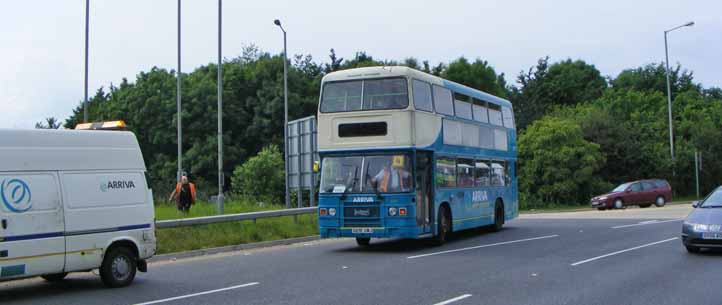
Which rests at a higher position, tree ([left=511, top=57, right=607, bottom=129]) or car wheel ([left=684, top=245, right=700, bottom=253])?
tree ([left=511, top=57, right=607, bottom=129])

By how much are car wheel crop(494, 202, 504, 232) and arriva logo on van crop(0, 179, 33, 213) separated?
15.9 metres

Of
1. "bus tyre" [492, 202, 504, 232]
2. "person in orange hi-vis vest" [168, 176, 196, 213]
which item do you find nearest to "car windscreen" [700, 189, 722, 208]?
"bus tyre" [492, 202, 504, 232]

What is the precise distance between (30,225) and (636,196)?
37284 mm

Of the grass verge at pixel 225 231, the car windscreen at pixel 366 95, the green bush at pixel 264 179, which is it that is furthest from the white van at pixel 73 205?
the green bush at pixel 264 179

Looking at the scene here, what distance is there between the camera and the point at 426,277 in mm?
13453

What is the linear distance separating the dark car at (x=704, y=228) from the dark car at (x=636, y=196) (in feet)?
86.2

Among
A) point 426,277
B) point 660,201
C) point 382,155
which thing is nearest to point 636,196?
point 660,201

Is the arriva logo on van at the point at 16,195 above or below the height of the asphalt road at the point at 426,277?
above

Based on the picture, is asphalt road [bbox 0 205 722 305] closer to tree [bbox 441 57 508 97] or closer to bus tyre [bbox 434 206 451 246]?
bus tyre [bbox 434 206 451 246]

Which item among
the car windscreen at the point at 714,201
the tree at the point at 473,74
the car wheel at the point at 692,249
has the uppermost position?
the tree at the point at 473,74

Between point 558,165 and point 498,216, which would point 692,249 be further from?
point 558,165

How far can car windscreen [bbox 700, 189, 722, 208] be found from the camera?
1686cm

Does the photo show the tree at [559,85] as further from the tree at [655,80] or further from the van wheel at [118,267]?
the van wheel at [118,267]

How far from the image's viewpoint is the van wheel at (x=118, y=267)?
12.5 meters
